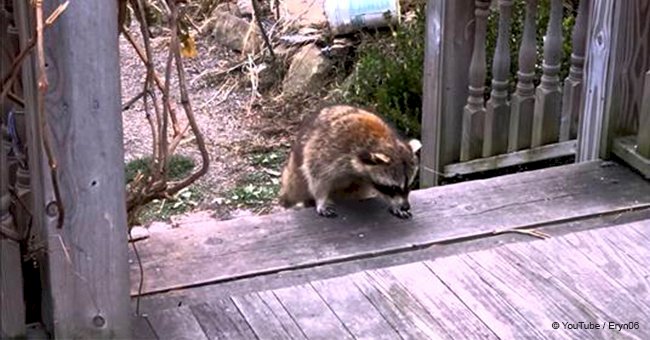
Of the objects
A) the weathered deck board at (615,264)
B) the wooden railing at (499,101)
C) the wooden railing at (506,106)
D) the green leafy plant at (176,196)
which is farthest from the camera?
the green leafy plant at (176,196)

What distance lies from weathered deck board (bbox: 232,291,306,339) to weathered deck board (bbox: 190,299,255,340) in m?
0.02

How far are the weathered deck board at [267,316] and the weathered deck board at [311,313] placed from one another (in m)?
0.02

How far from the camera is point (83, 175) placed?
2.92 metres

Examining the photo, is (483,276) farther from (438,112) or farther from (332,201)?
(438,112)

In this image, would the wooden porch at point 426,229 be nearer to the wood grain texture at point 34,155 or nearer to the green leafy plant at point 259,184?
the wood grain texture at point 34,155

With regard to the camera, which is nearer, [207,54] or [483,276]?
[483,276]

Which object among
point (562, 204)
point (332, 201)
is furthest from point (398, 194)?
point (562, 204)

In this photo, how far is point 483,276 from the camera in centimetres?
357

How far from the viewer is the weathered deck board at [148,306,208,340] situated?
10.7 ft

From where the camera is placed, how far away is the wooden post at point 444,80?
15.2 ft

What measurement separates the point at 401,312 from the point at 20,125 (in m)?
1.11

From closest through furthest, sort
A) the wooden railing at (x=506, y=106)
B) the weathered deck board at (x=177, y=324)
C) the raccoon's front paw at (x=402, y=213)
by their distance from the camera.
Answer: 1. the weathered deck board at (x=177, y=324)
2. the raccoon's front paw at (x=402, y=213)
3. the wooden railing at (x=506, y=106)

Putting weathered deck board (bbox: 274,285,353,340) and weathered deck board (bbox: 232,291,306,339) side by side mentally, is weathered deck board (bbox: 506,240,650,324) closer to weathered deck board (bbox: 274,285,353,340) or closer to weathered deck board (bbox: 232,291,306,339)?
weathered deck board (bbox: 274,285,353,340)

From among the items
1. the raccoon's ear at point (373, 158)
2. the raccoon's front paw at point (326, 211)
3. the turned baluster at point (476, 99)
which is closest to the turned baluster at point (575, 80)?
the turned baluster at point (476, 99)
